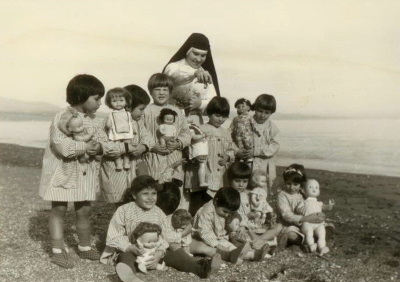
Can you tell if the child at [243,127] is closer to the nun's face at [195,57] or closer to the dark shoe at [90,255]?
the nun's face at [195,57]

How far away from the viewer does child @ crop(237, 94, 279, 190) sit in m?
5.61

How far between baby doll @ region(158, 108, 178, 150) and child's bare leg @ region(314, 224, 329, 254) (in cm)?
175

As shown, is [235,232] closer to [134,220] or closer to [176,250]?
[176,250]

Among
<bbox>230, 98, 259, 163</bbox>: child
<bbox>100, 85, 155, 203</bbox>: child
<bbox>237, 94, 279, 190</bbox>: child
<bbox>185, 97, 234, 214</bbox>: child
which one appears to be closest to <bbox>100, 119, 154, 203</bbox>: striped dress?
<bbox>100, 85, 155, 203</bbox>: child

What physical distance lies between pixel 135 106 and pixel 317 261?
223 cm

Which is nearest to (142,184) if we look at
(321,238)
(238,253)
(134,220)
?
(134,220)

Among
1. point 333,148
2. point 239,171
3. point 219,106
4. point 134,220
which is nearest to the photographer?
point 134,220

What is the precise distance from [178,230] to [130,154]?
2.71 ft

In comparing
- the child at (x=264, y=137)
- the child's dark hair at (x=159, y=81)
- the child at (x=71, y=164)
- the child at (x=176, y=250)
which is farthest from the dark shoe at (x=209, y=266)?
the child's dark hair at (x=159, y=81)

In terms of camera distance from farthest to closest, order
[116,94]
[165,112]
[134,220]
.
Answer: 1. [165,112]
2. [116,94]
3. [134,220]

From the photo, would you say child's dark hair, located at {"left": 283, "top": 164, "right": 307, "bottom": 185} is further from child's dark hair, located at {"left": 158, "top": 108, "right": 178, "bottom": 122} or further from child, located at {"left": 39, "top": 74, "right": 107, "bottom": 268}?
child, located at {"left": 39, "top": 74, "right": 107, "bottom": 268}

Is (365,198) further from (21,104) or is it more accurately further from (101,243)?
(21,104)

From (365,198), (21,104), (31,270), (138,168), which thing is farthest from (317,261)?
(21,104)

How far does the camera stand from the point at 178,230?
4730 mm
